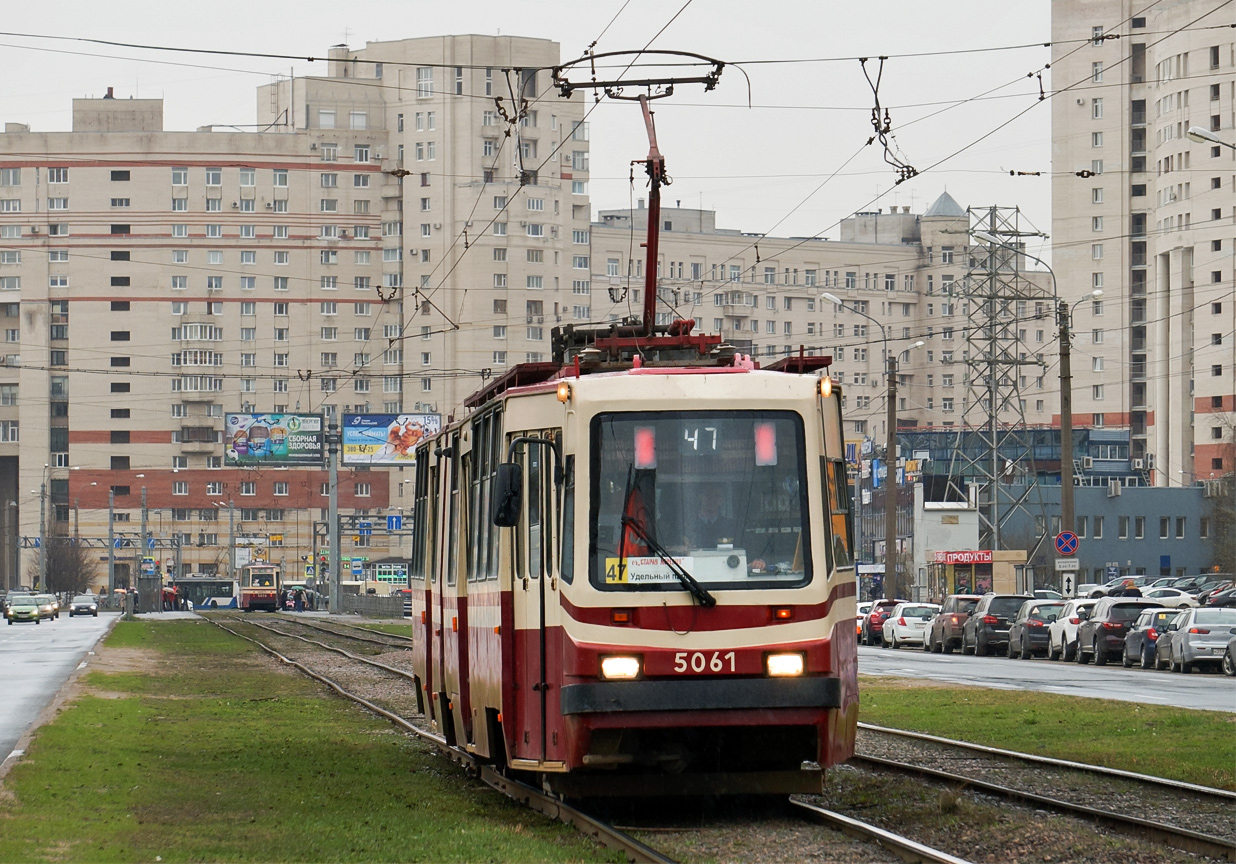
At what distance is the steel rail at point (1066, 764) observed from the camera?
1400cm

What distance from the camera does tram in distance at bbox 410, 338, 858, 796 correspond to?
39.0ft

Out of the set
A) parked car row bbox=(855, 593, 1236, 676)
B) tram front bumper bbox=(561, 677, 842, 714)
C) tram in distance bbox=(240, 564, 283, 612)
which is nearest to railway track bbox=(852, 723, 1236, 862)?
tram front bumper bbox=(561, 677, 842, 714)

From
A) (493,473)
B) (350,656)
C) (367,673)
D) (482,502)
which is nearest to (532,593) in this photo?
(493,473)

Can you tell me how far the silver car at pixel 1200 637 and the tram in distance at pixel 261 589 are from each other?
8046 cm

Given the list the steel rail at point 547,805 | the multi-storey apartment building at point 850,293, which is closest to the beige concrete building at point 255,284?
the multi-storey apartment building at point 850,293

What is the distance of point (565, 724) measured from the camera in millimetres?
11992

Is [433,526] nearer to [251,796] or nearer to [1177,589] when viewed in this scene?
[251,796]

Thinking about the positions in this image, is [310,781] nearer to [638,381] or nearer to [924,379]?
[638,381]

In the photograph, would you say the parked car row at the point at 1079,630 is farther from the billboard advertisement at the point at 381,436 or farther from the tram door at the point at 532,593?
the billboard advertisement at the point at 381,436

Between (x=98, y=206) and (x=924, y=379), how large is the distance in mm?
70681

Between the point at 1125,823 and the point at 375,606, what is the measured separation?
84.1m

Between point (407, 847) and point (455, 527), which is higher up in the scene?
point (455, 527)

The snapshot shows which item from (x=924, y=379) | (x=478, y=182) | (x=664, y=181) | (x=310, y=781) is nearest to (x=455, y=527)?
(x=310, y=781)

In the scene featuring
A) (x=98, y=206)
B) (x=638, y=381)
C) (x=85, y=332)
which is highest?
(x=98, y=206)
